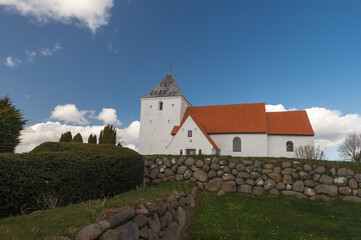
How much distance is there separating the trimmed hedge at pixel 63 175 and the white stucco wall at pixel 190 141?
14993mm

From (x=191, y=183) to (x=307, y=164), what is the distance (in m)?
4.68

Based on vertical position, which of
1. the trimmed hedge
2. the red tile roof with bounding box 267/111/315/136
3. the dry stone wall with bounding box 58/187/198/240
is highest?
the red tile roof with bounding box 267/111/315/136

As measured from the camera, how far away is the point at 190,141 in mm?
22750

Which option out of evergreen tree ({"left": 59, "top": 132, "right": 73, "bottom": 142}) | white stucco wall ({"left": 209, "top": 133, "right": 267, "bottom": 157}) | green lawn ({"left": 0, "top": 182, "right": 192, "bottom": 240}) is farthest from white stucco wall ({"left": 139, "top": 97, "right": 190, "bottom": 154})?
green lawn ({"left": 0, "top": 182, "right": 192, "bottom": 240})

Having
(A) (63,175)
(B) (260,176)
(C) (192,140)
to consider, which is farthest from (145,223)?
(C) (192,140)

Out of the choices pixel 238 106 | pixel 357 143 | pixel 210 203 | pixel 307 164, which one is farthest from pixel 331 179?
pixel 357 143

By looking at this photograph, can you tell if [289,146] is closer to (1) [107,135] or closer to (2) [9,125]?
(1) [107,135]

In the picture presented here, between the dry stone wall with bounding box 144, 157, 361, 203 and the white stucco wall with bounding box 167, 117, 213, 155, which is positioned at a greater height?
the white stucco wall with bounding box 167, 117, 213, 155

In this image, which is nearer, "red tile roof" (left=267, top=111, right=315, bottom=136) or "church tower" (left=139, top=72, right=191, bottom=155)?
"red tile roof" (left=267, top=111, right=315, bottom=136)

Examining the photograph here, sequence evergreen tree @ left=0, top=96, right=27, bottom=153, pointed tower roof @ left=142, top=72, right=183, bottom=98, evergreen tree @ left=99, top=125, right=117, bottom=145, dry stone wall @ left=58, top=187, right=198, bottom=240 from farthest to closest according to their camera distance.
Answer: pointed tower roof @ left=142, top=72, right=183, bottom=98 → evergreen tree @ left=99, top=125, right=117, bottom=145 → evergreen tree @ left=0, top=96, right=27, bottom=153 → dry stone wall @ left=58, top=187, right=198, bottom=240

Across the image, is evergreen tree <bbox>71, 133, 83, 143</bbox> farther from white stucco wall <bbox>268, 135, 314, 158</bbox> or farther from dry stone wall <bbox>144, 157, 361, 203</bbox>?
white stucco wall <bbox>268, 135, 314, 158</bbox>

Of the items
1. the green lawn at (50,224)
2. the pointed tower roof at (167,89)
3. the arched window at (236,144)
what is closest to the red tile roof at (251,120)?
the arched window at (236,144)

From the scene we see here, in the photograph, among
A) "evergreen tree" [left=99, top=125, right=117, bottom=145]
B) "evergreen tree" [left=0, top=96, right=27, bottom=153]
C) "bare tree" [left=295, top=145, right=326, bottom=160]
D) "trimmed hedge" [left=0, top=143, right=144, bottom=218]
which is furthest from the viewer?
"evergreen tree" [left=99, top=125, right=117, bottom=145]

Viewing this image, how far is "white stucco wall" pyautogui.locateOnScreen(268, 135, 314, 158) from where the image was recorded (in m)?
23.5
